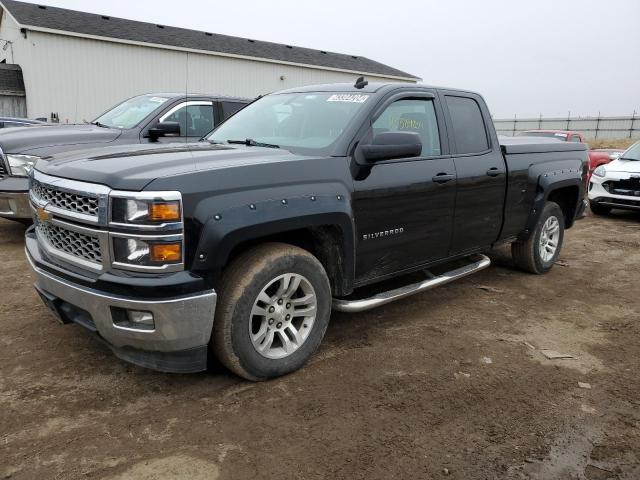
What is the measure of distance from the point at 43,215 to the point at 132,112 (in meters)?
4.46

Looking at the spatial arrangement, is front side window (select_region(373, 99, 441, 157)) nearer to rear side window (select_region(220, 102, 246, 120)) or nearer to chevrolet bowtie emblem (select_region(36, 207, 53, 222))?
chevrolet bowtie emblem (select_region(36, 207, 53, 222))

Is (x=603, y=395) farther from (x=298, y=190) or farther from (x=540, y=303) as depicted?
(x=298, y=190)

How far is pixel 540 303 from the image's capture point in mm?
4895

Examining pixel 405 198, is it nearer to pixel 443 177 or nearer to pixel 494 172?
pixel 443 177

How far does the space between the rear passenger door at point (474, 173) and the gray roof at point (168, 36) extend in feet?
64.7


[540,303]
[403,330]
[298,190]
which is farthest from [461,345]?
[298,190]

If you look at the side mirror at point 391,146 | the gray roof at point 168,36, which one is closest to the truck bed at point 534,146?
the side mirror at point 391,146

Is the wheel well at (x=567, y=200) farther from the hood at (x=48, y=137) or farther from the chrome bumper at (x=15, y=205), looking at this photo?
the chrome bumper at (x=15, y=205)

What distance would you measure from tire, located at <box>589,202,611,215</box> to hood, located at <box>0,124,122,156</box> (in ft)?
29.5

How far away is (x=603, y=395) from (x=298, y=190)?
228cm

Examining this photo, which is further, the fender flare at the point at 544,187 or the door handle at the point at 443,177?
the fender flare at the point at 544,187

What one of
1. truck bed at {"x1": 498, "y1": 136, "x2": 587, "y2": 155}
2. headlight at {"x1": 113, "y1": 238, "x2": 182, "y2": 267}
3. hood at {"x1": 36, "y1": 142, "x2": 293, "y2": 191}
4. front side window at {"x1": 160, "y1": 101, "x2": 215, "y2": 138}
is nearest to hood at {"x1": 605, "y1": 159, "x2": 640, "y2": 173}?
truck bed at {"x1": 498, "y1": 136, "x2": 587, "y2": 155}

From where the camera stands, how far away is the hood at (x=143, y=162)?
2.67 meters

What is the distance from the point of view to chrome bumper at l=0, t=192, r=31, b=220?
566cm
